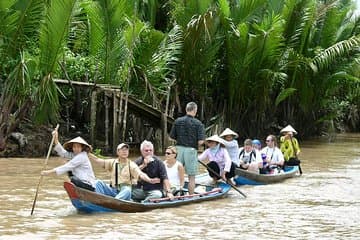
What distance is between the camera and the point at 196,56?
854 inches

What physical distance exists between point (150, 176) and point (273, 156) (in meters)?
5.13

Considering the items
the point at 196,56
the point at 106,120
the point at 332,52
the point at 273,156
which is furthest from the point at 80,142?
the point at 332,52

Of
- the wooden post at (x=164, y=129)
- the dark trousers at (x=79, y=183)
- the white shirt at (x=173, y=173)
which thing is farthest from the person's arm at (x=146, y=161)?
the wooden post at (x=164, y=129)

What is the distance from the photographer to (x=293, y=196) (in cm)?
1262

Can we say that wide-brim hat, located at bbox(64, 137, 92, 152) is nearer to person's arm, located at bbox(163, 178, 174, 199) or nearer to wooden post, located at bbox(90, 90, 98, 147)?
person's arm, located at bbox(163, 178, 174, 199)

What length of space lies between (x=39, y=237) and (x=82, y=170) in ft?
4.90

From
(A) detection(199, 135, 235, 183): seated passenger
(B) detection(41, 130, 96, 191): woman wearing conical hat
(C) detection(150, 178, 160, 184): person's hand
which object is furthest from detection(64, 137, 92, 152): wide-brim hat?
(A) detection(199, 135, 235, 183): seated passenger

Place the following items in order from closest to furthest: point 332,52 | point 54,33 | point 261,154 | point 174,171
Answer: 1. point 174,171
2. point 261,154
3. point 54,33
4. point 332,52

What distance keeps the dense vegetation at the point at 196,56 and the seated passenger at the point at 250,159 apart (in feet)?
16.5

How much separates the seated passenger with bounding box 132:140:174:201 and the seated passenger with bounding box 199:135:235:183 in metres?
1.96

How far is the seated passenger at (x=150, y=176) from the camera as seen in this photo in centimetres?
1038

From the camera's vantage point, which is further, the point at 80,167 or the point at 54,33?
the point at 54,33

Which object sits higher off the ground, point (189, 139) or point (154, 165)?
point (189, 139)

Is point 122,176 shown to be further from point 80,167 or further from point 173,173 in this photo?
point 173,173
